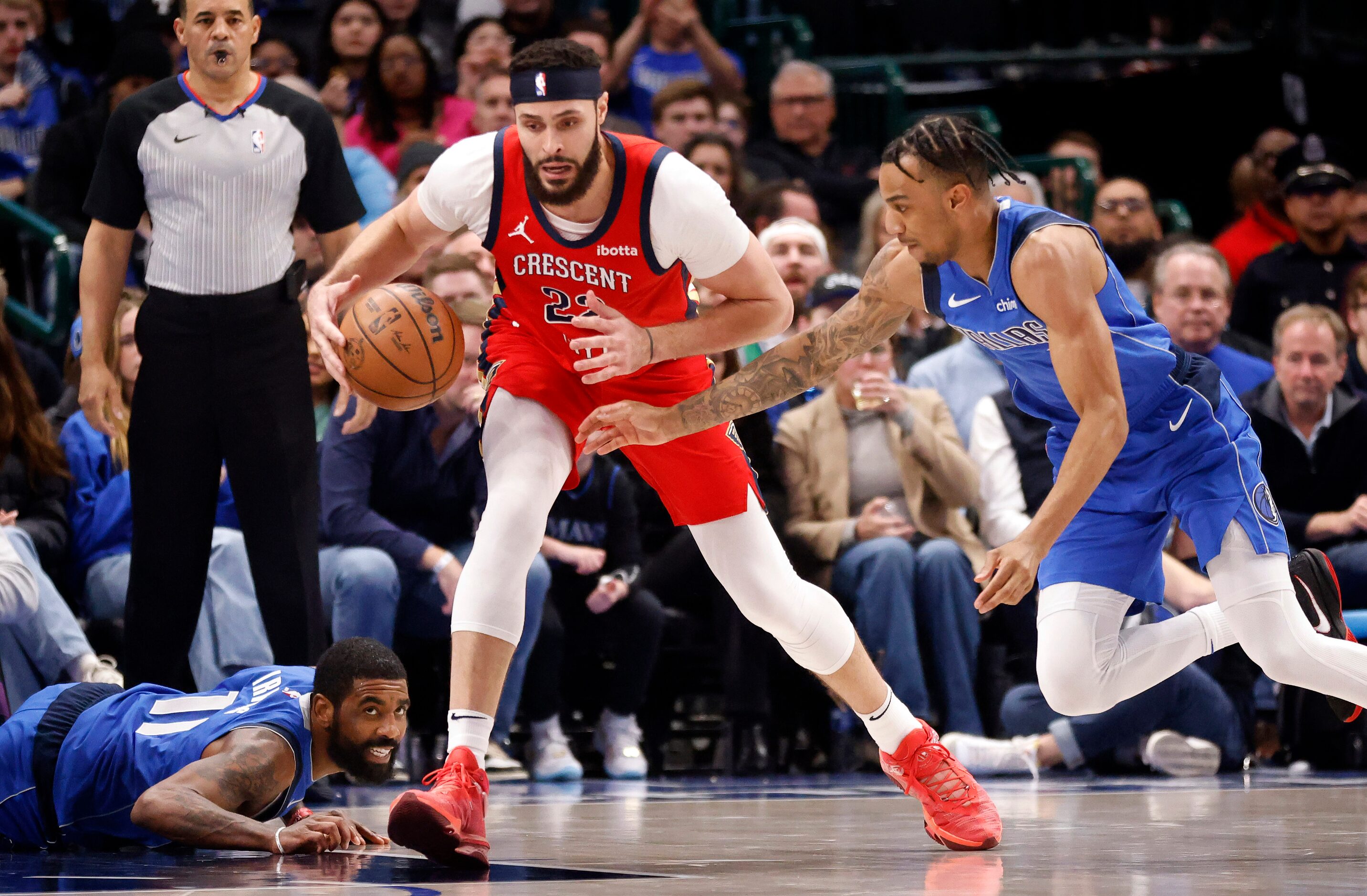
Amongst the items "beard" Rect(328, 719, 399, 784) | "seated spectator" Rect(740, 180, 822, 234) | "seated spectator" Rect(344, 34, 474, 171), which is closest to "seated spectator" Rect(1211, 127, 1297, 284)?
"seated spectator" Rect(740, 180, 822, 234)

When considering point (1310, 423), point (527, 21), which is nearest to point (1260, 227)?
point (1310, 423)

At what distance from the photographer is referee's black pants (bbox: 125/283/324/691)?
492cm

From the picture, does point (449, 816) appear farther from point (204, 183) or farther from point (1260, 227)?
point (1260, 227)

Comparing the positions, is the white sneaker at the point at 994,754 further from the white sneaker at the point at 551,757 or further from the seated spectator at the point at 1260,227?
the seated spectator at the point at 1260,227

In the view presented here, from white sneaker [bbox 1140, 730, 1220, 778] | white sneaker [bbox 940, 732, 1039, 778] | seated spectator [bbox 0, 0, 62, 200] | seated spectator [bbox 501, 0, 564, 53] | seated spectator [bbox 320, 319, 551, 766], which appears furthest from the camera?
seated spectator [bbox 501, 0, 564, 53]

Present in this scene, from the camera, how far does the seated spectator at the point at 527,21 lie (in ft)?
32.2

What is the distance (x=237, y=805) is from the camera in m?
3.86

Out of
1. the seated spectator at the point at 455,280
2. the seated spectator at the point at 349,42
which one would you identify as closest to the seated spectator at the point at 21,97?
the seated spectator at the point at 349,42

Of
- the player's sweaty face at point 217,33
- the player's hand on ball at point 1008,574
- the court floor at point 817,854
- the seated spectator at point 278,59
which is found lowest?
the court floor at point 817,854

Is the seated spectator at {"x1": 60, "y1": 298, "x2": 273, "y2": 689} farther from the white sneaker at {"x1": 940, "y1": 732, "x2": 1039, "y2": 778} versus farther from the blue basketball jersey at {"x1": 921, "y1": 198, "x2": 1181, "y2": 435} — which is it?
the blue basketball jersey at {"x1": 921, "y1": 198, "x2": 1181, "y2": 435}

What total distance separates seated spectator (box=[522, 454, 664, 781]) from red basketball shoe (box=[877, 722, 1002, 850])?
2.41m

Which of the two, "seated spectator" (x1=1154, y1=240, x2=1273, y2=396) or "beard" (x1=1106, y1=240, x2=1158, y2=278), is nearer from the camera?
"seated spectator" (x1=1154, y1=240, x2=1273, y2=396)

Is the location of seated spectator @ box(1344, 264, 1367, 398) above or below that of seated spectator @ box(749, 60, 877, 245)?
below

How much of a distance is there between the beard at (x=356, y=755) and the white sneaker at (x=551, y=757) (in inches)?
97.0
